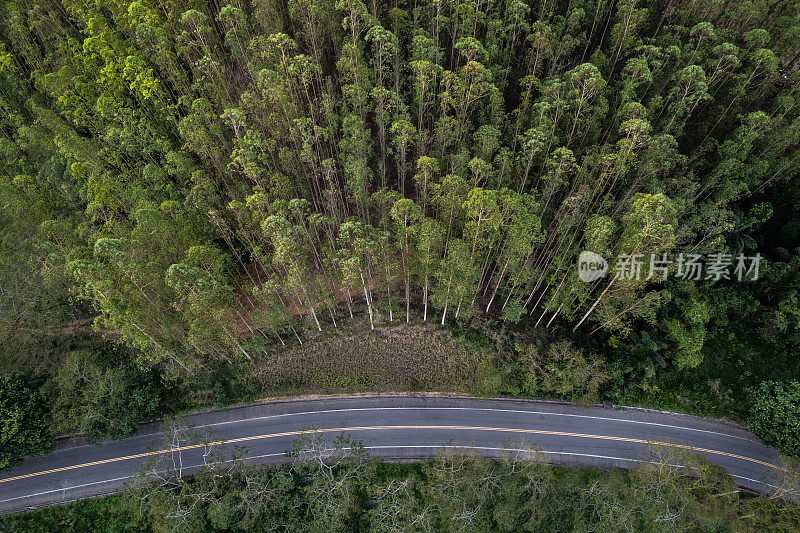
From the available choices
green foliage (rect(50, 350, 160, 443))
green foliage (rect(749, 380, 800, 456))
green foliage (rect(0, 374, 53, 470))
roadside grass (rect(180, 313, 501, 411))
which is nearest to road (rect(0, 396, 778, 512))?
roadside grass (rect(180, 313, 501, 411))

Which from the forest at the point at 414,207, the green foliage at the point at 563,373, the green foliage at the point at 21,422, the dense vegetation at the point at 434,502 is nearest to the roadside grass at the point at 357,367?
the forest at the point at 414,207

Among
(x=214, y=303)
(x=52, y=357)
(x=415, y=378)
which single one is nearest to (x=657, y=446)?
(x=415, y=378)

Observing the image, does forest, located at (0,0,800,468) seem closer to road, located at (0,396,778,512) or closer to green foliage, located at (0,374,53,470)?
green foliage, located at (0,374,53,470)

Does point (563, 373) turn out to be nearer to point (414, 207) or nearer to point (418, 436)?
point (418, 436)

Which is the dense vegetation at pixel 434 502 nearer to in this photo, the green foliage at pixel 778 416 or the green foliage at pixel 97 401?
the green foliage at pixel 778 416

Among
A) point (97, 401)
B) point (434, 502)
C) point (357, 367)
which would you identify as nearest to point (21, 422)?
point (97, 401)
